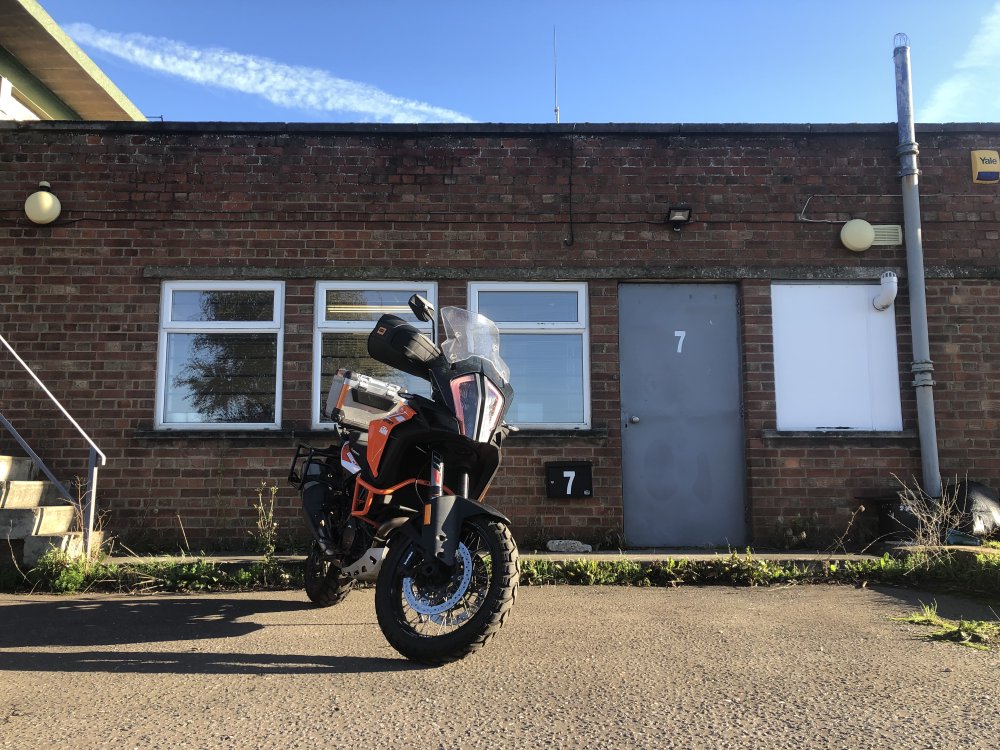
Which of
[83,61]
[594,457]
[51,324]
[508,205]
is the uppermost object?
[83,61]

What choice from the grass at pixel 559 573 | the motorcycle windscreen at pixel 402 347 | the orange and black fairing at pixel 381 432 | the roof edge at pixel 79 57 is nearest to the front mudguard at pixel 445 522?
the orange and black fairing at pixel 381 432

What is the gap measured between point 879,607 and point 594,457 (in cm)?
294

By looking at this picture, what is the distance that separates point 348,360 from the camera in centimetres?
736

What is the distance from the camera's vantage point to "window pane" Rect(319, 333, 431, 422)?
7270 mm

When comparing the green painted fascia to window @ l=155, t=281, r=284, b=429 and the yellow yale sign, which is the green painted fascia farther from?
the yellow yale sign

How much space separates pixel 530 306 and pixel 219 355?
2981mm

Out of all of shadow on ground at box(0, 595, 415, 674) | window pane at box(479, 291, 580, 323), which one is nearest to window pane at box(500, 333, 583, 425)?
window pane at box(479, 291, 580, 323)

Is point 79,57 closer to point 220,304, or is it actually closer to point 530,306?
point 220,304

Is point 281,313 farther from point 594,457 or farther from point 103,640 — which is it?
point 103,640

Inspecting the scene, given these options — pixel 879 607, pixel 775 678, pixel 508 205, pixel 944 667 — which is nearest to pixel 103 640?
pixel 775 678

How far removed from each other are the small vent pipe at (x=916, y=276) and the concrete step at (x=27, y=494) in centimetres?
757

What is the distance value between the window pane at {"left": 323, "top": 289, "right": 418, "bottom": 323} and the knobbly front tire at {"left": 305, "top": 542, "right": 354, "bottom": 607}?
10.5 feet

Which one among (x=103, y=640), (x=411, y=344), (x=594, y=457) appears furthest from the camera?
(x=594, y=457)

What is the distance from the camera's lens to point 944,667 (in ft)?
10.9
